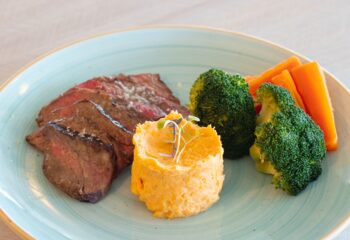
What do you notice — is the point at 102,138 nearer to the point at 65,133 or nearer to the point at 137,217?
the point at 65,133

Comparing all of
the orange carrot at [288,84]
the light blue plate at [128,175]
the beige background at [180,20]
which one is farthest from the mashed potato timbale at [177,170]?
the beige background at [180,20]

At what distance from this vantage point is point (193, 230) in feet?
8.70

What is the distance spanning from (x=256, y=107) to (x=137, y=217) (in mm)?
1008

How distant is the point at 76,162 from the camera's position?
2.85 metres

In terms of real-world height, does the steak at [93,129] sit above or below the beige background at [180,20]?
above

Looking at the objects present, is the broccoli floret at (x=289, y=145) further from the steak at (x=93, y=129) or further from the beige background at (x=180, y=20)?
the beige background at (x=180, y=20)

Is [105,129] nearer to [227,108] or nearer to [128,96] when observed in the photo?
[128,96]

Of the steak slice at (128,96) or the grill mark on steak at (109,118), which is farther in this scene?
the steak slice at (128,96)

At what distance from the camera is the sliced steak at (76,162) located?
2783 millimetres

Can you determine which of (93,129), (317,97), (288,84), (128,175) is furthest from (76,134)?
(317,97)

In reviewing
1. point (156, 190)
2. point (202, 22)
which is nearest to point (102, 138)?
point (156, 190)

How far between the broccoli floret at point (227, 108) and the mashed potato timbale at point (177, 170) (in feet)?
0.75

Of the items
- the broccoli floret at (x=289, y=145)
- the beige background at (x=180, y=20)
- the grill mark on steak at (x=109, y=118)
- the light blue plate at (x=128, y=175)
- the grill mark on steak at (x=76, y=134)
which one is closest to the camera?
the light blue plate at (x=128, y=175)

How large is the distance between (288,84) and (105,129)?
44.3 inches
